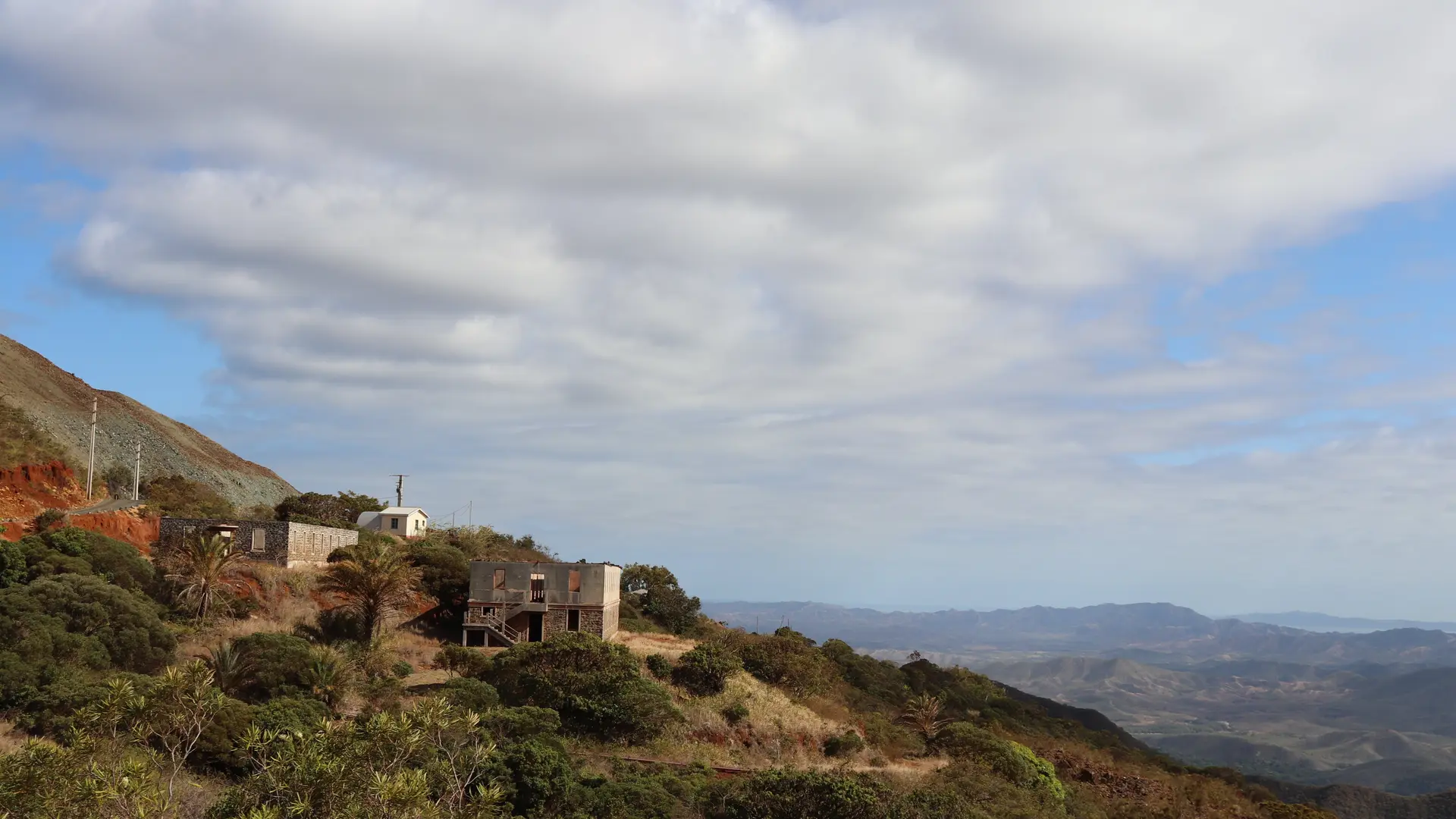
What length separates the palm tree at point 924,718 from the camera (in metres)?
48.8

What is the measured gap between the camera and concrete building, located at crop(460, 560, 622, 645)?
49.3 meters

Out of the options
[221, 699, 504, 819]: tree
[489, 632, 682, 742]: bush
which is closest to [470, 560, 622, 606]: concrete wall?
[489, 632, 682, 742]: bush

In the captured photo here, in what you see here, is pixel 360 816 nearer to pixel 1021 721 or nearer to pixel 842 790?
pixel 842 790

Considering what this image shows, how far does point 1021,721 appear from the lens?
213ft

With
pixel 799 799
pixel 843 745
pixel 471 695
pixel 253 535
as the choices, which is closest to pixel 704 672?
pixel 843 745

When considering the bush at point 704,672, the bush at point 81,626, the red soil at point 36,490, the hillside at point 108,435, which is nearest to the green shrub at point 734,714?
the bush at point 704,672

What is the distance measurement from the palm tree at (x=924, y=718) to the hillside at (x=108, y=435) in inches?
2125

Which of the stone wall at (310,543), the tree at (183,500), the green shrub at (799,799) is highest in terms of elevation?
the tree at (183,500)

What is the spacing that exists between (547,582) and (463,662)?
7885 millimetres

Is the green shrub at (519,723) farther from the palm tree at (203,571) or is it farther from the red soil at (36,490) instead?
the red soil at (36,490)

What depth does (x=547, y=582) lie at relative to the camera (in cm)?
5025

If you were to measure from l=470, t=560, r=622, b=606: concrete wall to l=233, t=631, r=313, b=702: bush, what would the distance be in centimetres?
1226

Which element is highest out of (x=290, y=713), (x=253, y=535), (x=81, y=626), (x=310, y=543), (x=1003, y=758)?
(x=253, y=535)

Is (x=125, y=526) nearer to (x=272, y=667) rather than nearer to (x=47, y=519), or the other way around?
(x=47, y=519)
